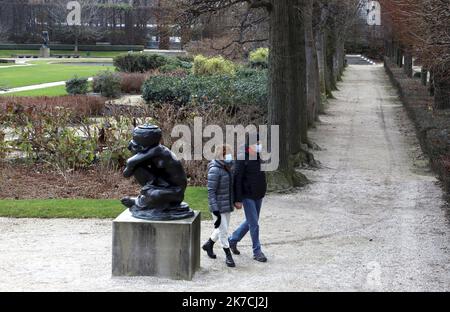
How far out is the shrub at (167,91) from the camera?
2256 cm

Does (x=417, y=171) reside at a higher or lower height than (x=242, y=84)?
lower

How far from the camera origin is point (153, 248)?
8344 millimetres

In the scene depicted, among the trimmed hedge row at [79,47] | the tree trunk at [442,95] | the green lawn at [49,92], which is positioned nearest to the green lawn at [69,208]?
the tree trunk at [442,95]

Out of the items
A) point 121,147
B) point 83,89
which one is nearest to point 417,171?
point 121,147

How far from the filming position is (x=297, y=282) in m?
8.38

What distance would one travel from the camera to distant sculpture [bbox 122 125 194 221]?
8.42 m

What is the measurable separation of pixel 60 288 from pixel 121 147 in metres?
7.44

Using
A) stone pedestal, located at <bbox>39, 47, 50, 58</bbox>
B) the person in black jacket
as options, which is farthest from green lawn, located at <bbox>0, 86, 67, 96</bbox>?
stone pedestal, located at <bbox>39, 47, 50, 58</bbox>

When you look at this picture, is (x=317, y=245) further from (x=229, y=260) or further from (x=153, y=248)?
(x=153, y=248)

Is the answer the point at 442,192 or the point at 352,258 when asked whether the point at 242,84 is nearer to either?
the point at 442,192

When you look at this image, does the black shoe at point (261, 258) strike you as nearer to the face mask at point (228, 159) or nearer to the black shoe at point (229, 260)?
the black shoe at point (229, 260)

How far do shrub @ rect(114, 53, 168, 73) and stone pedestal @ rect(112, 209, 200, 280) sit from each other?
107 feet

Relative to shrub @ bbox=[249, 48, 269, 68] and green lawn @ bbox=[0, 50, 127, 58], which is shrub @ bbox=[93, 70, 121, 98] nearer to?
shrub @ bbox=[249, 48, 269, 68]

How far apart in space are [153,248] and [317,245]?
9.40 ft
